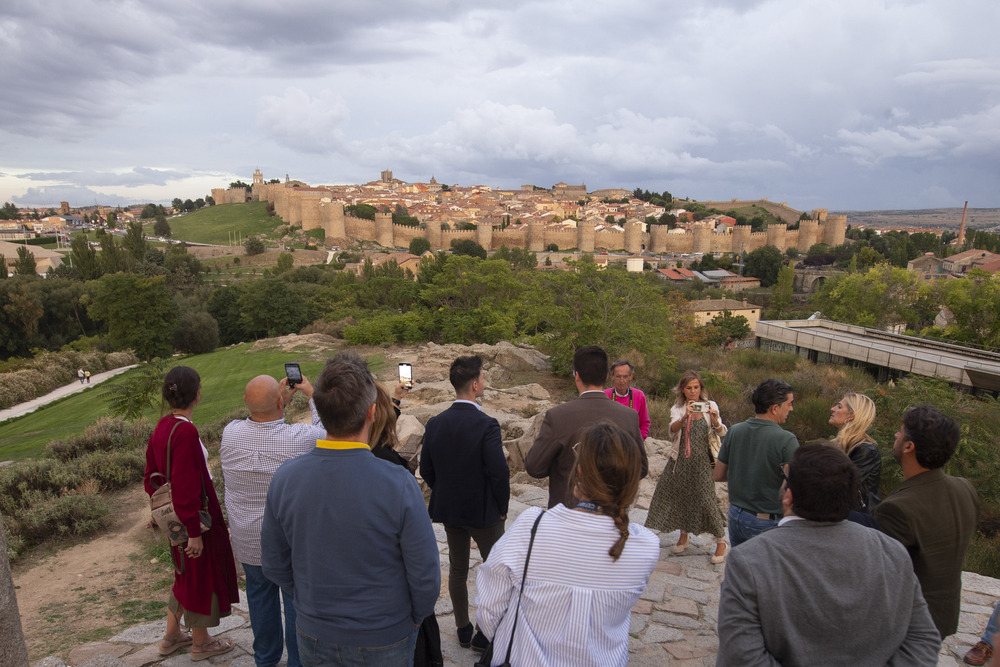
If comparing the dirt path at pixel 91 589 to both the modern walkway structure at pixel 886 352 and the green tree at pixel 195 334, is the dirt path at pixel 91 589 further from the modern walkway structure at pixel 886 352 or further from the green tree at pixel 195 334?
the green tree at pixel 195 334

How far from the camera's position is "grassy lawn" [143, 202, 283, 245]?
7569 cm

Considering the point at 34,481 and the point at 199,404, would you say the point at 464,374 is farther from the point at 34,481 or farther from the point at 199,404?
the point at 199,404

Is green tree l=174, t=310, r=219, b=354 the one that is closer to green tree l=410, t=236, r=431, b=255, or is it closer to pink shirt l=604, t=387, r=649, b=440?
pink shirt l=604, t=387, r=649, b=440

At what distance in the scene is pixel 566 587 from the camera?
61.2 inches

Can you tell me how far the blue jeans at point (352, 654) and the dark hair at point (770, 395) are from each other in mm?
2177

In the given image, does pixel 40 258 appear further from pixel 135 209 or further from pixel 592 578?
pixel 135 209

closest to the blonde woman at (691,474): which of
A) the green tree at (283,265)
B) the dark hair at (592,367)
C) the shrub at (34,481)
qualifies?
the dark hair at (592,367)

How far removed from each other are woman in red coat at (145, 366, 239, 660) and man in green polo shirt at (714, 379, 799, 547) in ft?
8.93

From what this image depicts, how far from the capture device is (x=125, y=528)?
15.8 ft

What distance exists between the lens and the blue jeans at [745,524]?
9.91 feet

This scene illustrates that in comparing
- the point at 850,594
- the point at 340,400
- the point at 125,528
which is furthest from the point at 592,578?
the point at 125,528

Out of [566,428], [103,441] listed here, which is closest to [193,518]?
[566,428]

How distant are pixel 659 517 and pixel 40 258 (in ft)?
218

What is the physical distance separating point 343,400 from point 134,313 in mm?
31097
